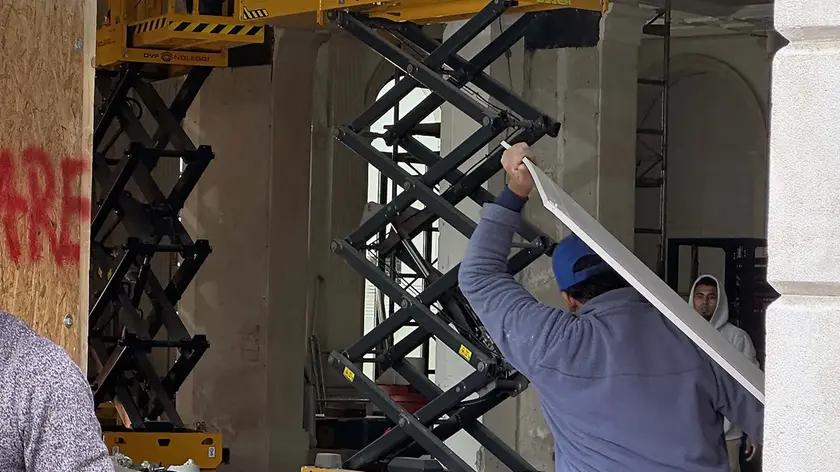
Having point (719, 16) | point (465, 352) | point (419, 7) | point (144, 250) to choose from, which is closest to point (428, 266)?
point (465, 352)

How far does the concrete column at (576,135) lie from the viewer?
1140cm

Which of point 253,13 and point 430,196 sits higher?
point 253,13

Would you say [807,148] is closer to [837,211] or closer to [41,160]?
[837,211]

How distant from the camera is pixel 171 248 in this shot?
11992mm

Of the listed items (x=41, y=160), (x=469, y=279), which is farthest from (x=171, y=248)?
(x=469, y=279)

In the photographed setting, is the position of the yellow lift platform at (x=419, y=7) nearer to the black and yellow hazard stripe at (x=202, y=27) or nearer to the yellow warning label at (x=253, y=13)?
the yellow warning label at (x=253, y=13)

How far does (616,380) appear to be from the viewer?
12.8 ft

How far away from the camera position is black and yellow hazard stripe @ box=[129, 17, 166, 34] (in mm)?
11570

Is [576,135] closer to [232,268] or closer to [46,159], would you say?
[232,268]

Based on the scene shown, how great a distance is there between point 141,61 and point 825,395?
10.2m

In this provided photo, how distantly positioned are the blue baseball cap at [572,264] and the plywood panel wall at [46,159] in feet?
6.42

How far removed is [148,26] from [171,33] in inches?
16.7

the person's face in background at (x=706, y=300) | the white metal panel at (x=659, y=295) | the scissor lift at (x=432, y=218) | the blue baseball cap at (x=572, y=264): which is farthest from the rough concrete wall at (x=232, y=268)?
the white metal panel at (x=659, y=295)

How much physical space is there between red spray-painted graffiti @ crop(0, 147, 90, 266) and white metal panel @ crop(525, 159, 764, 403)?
2339mm
